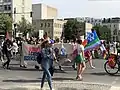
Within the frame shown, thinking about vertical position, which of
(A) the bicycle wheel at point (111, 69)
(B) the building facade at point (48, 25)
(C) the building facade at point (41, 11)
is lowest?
(B) the building facade at point (48, 25)

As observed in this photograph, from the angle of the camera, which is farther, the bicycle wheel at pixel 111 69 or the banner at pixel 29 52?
the banner at pixel 29 52

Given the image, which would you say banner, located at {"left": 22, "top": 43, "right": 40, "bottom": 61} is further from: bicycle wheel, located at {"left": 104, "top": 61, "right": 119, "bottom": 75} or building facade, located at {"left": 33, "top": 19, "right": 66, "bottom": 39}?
building facade, located at {"left": 33, "top": 19, "right": 66, "bottom": 39}

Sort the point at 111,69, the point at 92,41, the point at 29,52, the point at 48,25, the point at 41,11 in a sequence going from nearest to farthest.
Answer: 1. the point at 111,69
2. the point at 92,41
3. the point at 29,52
4. the point at 48,25
5. the point at 41,11

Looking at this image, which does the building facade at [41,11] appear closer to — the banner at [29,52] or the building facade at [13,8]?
the building facade at [13,8]

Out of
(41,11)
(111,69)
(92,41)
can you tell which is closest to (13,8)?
(41,11)

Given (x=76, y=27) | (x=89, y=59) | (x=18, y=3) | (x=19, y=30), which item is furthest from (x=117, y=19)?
(x=89, y=59)

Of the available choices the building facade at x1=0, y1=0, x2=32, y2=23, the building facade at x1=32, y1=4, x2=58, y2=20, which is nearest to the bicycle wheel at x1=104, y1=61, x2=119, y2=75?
the building facade at x1=0, y1=0, x2=32, y2=23

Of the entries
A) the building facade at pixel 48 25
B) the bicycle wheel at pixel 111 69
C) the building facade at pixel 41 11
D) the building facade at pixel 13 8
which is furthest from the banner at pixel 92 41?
the building facade at pixel 41 11

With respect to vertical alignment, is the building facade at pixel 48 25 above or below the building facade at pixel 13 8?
below

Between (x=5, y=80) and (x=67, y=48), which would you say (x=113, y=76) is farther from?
(x=5, y=80)

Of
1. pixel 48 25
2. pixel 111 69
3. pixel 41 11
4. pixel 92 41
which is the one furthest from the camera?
pixel 41 11

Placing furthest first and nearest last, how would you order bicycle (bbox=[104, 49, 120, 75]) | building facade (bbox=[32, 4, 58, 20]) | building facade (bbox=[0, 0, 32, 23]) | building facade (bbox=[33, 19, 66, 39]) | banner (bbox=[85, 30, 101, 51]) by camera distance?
building facade (bbox=[32, 4, 58, 20]), building facade (bbox=[33, 19, 66, 39]), building facade (bbox=[0, 0, 32, 23]), banner (bbox=[85, 30, 101, 51]), bicycle (bbox=[104, 49, 120, 75])

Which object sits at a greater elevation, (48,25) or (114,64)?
(114,64)

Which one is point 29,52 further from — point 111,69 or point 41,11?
point 41,11
